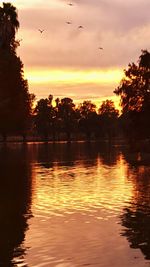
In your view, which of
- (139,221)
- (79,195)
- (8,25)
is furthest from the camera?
(8,25)

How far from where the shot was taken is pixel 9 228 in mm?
17609

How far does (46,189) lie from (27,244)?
1496 centimetres

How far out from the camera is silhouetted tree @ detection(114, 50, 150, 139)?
247ft

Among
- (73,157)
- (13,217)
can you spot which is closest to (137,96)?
(73,157)

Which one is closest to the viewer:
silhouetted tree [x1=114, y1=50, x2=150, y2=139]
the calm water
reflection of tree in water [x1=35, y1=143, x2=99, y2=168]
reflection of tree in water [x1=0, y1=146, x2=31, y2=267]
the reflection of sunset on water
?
the calm water

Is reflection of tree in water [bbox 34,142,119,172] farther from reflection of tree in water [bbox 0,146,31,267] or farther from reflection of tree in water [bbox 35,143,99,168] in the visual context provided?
reflection of tree in water [bbox 0,146,31,267]

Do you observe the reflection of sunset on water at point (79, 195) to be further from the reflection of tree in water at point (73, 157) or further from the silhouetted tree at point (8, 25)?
the silhouetted tree at point (8, 25)

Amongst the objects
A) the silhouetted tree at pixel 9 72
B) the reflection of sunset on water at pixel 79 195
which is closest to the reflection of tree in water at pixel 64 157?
the silhouetted tree at pixel 9 72

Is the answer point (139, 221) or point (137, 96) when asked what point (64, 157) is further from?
point (139, 221)

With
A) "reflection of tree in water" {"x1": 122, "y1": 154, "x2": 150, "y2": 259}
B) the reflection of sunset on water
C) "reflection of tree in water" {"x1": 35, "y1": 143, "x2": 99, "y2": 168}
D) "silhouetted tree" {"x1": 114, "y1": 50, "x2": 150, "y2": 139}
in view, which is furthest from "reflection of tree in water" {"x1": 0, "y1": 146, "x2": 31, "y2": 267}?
"silhouetted tree" {"x1": 114, "y1": 50, "x2": 150, "y2": 139}

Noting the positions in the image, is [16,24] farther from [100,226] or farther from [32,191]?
[100,226]

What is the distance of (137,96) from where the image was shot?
79250 millimetres

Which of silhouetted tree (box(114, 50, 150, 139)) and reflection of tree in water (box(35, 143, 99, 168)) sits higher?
silhouetted tree (box(114, 50, 150, 139))

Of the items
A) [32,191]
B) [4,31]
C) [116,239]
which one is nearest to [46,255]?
[116,239]
